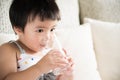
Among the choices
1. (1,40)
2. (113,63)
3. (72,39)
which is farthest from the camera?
(113,63)

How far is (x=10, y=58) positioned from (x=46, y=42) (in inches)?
6.1

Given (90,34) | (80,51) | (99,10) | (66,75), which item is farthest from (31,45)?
(99,10)

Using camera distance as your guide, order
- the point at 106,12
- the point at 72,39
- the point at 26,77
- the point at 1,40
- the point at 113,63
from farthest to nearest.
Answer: the point at 106,12 → the point at 113,63 → the point at 72,39 → the point at 1,40 → the point at 26,77

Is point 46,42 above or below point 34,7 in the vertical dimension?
below

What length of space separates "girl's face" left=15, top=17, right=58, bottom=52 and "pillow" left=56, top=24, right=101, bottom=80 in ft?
1.12

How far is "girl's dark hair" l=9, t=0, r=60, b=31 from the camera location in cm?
111

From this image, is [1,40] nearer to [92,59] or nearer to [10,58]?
[10,58]

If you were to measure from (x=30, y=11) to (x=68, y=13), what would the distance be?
65 centimetres

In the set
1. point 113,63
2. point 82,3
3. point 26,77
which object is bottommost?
point 113,63

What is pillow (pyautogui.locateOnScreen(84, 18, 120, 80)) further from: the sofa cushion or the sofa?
the sofa cushion

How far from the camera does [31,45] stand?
1.17 m

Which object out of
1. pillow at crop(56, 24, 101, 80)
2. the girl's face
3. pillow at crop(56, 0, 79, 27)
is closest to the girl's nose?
the girl's face

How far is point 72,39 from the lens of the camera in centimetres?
151

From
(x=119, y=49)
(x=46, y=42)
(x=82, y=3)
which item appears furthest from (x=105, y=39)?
(x=46, y=42)
